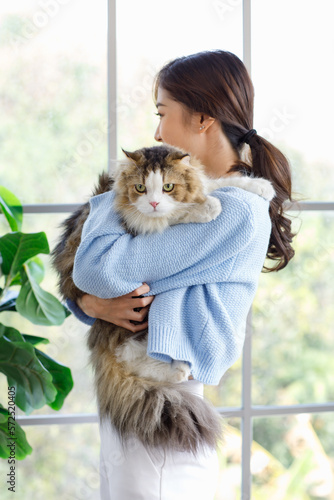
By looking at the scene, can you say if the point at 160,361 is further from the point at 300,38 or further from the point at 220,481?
the point at 300,38

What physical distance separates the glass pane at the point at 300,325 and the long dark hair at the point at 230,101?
1.18 metres

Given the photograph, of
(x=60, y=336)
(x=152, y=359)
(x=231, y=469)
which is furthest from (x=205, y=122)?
(x=231, y=469)

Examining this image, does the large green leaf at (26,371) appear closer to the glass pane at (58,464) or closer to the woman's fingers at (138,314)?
the glass pane at (58,464)

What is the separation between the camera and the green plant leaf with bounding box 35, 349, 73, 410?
7.36 ft

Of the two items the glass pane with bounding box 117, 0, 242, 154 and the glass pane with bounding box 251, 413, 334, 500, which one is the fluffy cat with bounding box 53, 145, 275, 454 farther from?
the glass pane with bounding box 251, 413, 334, 500

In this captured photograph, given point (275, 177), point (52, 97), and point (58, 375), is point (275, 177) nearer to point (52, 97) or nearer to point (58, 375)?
point (58, 375)

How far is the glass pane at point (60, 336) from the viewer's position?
2.69m

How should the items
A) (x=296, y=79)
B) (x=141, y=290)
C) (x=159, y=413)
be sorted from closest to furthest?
(x=159, y=413) → (x=141, y=290) → (x=296, y=79)

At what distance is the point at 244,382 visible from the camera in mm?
2699

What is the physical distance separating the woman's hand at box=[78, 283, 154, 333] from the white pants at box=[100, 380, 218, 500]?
9.7 inches

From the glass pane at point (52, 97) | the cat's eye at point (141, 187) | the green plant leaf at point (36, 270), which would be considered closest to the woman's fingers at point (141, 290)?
the cat's eye at point (141, 187)

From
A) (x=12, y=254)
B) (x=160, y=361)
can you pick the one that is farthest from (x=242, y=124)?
(x=12, y=254)

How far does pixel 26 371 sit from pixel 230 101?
1386 millimetres

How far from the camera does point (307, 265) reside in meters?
2.87
